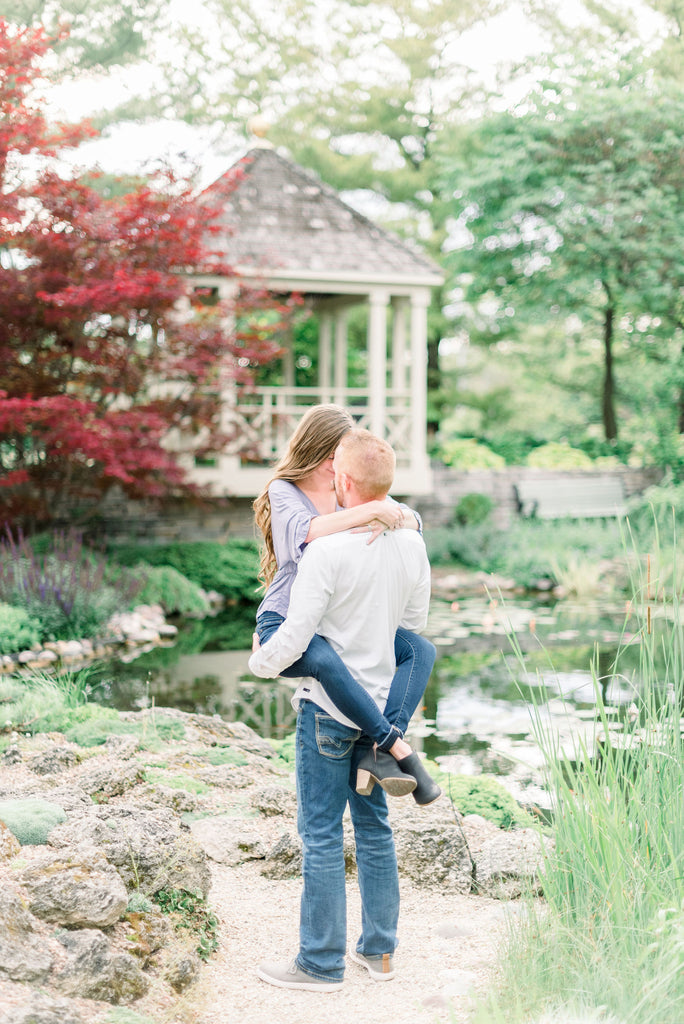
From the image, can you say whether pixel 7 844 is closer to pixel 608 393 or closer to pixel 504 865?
pixel 504 865

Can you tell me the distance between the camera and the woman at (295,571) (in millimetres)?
2682

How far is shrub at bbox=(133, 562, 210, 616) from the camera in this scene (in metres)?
10.5

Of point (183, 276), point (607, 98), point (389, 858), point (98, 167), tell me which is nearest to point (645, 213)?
point (607, 98)

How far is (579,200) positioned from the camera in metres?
16.5

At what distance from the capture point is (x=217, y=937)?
3.07m

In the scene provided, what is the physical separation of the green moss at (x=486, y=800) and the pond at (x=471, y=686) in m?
0.22

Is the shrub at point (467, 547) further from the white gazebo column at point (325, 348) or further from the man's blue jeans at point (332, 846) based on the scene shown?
the man's blue jeans at point (332, 846)

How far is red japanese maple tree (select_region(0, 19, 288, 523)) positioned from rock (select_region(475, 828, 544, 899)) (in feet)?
21.1

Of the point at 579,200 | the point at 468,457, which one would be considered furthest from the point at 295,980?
the point at 579,200

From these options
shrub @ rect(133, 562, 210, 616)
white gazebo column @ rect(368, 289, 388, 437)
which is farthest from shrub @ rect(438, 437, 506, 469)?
shrub @ rect(133, 562, 210, 616)

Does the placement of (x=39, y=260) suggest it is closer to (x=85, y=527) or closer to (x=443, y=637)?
(x=85, y=527)

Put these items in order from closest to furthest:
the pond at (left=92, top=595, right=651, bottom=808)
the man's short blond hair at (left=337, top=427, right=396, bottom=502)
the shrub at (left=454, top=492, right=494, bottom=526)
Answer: the man's short blond hair at (left=337, top=427, right=396, bottom=502) < the pond at (left=92, top=595, right=651, bottom=808) < the shrub at (left=454, top=492, right=494, bottom=526)

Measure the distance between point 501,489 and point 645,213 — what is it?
5503mm

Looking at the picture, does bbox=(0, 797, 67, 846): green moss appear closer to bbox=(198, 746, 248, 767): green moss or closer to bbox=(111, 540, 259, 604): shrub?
bbox=(198, 746, 248, 767): green moss
